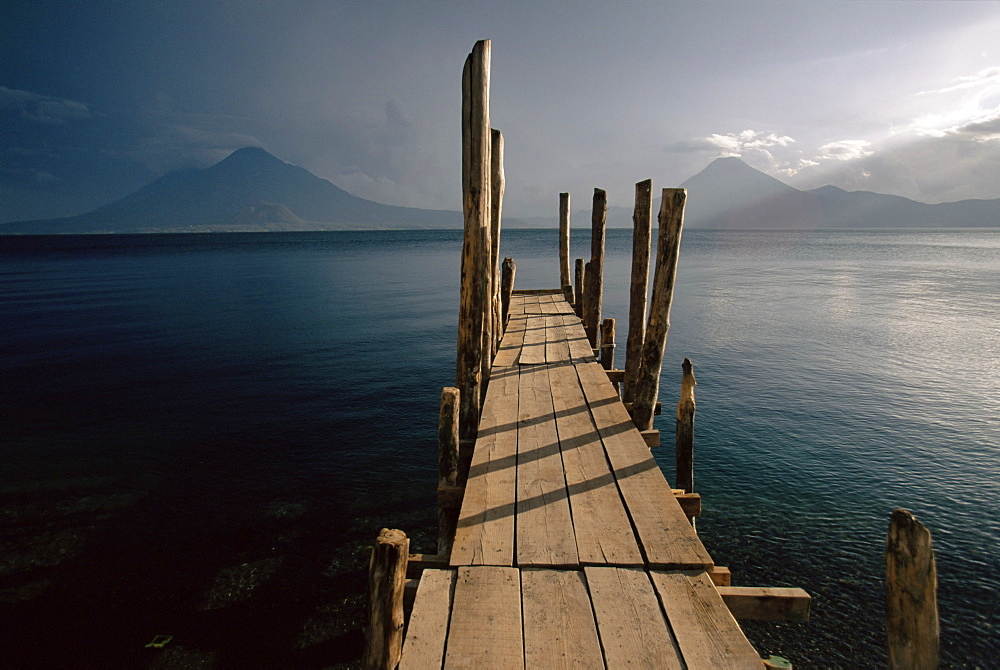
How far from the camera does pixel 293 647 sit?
4996 mm

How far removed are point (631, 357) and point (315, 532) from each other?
6056 millimetres

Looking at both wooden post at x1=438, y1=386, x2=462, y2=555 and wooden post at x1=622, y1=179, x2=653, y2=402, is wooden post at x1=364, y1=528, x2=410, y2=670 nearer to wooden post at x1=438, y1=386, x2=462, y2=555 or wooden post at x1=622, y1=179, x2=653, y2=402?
wooden post at x1=438, y1=386, x2=462, y2=555

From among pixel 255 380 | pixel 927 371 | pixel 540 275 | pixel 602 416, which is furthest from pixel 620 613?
pixel 540 275

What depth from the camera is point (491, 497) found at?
4.19 m

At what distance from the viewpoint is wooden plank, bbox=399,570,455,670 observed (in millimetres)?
2598

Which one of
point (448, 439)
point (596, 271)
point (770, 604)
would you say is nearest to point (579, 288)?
point (596, 271)

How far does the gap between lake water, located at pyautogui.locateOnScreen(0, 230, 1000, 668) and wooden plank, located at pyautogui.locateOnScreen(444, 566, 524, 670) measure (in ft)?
8.98

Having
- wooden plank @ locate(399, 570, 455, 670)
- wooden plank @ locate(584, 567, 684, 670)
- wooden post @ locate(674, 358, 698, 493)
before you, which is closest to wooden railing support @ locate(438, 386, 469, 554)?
wooden plank @ locate(399, 570, 455, 670)

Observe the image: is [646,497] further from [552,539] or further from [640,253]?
[640,253]

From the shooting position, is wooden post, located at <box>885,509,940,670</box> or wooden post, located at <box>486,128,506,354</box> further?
wooden post, located at <box>486,128,506,354</box>

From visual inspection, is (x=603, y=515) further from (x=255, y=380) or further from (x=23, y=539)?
(x=255, y=380)

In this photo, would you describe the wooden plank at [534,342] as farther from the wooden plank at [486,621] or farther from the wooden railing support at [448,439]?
the wooden plank at [486,621]

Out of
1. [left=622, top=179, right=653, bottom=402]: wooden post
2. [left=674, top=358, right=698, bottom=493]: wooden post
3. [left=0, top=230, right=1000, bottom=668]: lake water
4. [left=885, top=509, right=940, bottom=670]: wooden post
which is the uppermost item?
[left=622, top=179, right=653, bottom=402]: wooden post

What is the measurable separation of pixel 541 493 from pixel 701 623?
163 centimetres
